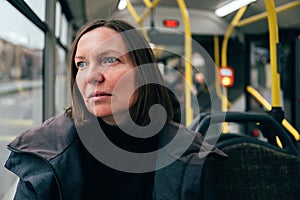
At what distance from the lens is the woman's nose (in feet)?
2.48

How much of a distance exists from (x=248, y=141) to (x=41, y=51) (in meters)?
1.71

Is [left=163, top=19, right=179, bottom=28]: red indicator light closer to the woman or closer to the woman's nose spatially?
the woman

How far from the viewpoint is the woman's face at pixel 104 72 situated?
2.49 ft

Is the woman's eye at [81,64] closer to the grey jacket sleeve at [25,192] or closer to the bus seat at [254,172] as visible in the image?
the grey jacket sleeve at [25,192]

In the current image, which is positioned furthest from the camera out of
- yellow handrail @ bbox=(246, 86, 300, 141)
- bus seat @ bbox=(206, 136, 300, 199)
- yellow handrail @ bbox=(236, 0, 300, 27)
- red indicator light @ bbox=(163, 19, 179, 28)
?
red indicator light @ bbox=(163, 19, 179, 28)

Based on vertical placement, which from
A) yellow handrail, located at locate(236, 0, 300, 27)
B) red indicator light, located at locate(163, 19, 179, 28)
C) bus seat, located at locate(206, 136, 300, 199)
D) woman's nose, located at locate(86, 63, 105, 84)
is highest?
red indicator light, located at locate(163, 19, 179, 28)

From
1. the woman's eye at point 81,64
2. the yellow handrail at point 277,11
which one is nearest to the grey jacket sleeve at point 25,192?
the woman's eye at point 81,64

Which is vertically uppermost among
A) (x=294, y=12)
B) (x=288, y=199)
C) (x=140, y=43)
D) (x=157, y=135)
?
(x=294, y=12)

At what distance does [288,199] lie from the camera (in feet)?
3.87

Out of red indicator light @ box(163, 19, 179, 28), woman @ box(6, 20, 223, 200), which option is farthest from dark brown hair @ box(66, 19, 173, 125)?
red indicator light @ box(163, 19, 179, 28)

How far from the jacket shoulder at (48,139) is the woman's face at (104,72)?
124 mm

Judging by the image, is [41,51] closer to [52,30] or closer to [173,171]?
[52,30]

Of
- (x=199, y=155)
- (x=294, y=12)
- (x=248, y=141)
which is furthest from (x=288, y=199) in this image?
(x=294, y=12)

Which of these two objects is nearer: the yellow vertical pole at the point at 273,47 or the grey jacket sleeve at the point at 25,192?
the grey jacket sleeve at the point at 25,192
